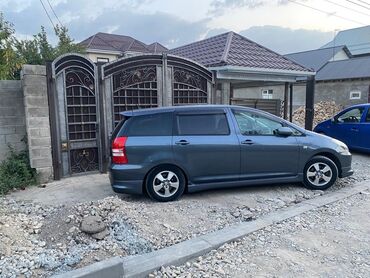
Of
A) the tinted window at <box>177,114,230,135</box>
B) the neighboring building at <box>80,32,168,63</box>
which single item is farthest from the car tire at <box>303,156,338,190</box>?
the neighboring building at <box>80,32,168,63</box>

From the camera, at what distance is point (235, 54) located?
378 inches

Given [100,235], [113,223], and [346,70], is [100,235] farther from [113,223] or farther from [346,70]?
[346,70]

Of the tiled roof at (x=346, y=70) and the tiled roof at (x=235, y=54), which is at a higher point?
the tiled roof at (x=346, y=70)

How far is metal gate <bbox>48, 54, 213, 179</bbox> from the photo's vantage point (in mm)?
6820

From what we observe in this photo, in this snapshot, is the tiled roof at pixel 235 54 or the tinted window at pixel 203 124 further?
the tiled roof at pixel 235 54

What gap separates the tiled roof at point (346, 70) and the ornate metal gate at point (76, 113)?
68.2 ft

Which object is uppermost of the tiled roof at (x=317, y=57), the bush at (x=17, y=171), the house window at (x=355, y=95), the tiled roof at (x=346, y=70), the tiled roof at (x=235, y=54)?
the tiled roof at (x=317, y=57)

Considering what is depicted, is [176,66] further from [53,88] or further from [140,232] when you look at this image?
[140,232]

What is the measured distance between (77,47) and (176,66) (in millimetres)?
14406

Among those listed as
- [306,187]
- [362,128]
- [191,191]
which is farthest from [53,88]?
[362,128]

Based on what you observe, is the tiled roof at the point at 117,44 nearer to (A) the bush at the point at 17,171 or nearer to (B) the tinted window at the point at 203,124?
(A) the bush at the point at 17,171

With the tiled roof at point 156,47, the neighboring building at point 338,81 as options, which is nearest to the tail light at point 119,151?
the neighboring building at point 338,81

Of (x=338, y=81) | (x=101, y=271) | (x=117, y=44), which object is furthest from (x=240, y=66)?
(x=117, y=44)

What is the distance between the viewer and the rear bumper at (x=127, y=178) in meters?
5.20
